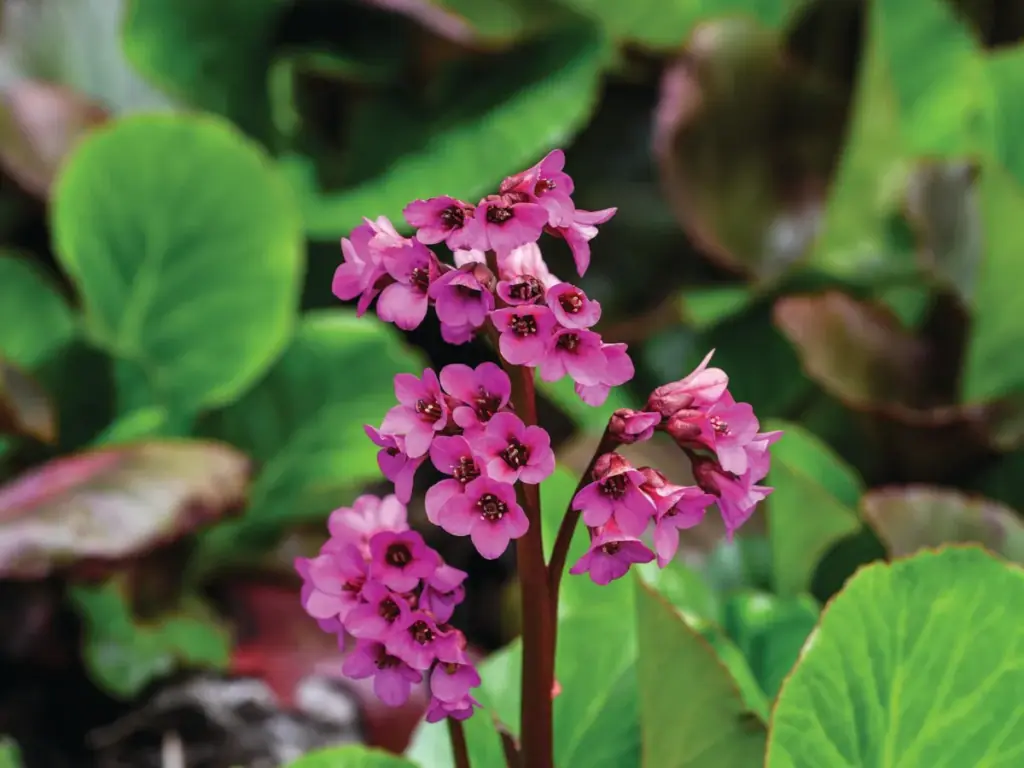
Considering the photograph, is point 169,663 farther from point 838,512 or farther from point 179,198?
point 838,512

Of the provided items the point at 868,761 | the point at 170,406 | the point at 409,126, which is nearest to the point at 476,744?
the point at 868,761

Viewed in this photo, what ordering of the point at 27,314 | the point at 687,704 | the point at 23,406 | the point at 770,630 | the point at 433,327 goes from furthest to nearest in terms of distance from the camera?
1. the point at 433,327
2. the point at 27,314
3. the point at 23,406
4. the point at 770,630
5. the point at 687,704

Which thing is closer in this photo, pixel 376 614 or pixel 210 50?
pixel 376 614

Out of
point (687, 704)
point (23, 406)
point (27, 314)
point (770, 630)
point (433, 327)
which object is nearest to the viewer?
point (687, 704)

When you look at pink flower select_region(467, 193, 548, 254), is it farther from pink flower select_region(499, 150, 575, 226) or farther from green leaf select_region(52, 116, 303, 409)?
green leaf select_region(52, 116, 303, 409)

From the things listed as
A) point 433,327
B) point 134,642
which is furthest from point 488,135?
point 134,642

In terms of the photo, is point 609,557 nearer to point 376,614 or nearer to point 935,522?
point 376,614
